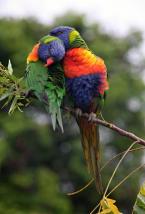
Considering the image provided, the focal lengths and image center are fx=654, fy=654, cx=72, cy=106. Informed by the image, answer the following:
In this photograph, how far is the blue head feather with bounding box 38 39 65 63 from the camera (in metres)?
2.04

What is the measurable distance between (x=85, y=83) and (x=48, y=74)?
11.9 inches

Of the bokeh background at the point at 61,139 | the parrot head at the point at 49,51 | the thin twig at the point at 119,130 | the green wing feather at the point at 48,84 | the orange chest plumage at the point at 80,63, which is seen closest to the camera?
the thin twig at the point at 119,130

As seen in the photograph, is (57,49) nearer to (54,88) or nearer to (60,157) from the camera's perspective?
(54,88)

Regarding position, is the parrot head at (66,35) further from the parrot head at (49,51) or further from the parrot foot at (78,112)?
the parrot foot at (78,112)

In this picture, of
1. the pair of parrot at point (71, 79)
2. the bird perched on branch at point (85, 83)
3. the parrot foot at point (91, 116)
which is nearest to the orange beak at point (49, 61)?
the pair of parrot at point (71, 79)

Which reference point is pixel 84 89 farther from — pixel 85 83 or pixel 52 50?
pixel 52 50

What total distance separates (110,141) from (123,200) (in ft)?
3.70

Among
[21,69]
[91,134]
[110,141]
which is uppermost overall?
[91,134]

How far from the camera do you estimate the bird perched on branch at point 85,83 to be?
7.12 ft

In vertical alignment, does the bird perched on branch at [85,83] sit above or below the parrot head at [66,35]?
below

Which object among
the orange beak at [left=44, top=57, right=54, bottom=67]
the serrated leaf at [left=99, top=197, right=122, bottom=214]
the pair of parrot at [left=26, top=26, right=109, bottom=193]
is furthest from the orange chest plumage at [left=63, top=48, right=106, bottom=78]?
the serrated leaf at [left=99, top=197, right=122, bottom=214]

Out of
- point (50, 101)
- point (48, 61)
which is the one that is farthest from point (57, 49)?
point (50, 101)

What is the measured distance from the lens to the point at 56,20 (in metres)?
12.6

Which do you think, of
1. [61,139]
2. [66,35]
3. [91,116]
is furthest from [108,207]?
[61,139]
